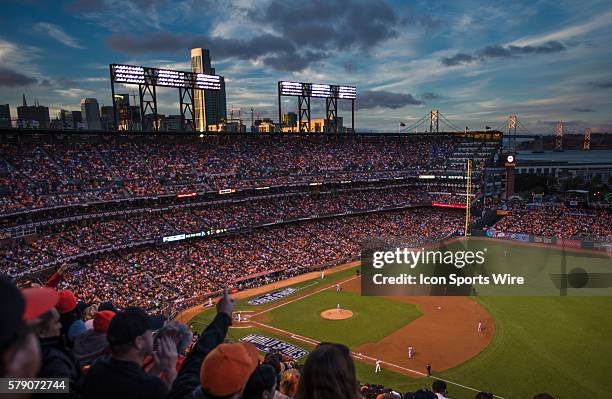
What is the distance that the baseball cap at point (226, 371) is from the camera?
11.5ft

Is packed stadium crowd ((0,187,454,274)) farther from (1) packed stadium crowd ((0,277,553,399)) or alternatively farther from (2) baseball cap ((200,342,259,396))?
(2) baseball cap ((200,342,259,396))

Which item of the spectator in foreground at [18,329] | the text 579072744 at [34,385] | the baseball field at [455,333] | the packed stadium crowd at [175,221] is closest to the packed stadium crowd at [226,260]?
the packed stadium crowd at [175,221]

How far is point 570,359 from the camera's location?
25.7 metres

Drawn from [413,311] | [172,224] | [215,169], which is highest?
[215,169]

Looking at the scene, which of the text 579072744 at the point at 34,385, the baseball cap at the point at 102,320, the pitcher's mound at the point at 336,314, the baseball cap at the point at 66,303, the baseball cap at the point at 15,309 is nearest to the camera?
the baseball cap at the point at 15,309

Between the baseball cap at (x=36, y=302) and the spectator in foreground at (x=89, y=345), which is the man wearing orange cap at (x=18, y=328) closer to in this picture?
the baseball cap at (x=36, y=302)

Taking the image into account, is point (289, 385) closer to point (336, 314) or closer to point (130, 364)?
point (130, 364)

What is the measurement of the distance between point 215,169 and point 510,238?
40604mm

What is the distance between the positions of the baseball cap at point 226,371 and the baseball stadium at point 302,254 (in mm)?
59

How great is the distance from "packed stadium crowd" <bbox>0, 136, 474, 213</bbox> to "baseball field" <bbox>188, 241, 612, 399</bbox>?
17.7 meters

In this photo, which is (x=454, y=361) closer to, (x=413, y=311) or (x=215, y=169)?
(x=413, y=311)

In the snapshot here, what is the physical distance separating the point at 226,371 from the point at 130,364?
1.01 meters

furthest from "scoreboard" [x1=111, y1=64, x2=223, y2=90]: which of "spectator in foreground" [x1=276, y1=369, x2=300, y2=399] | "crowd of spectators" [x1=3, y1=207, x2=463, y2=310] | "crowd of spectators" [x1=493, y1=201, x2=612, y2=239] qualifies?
"spectator in foreground" [x1=276, y1=369, x2=300, y2=399]

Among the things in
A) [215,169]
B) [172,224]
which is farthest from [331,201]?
[172,224]
